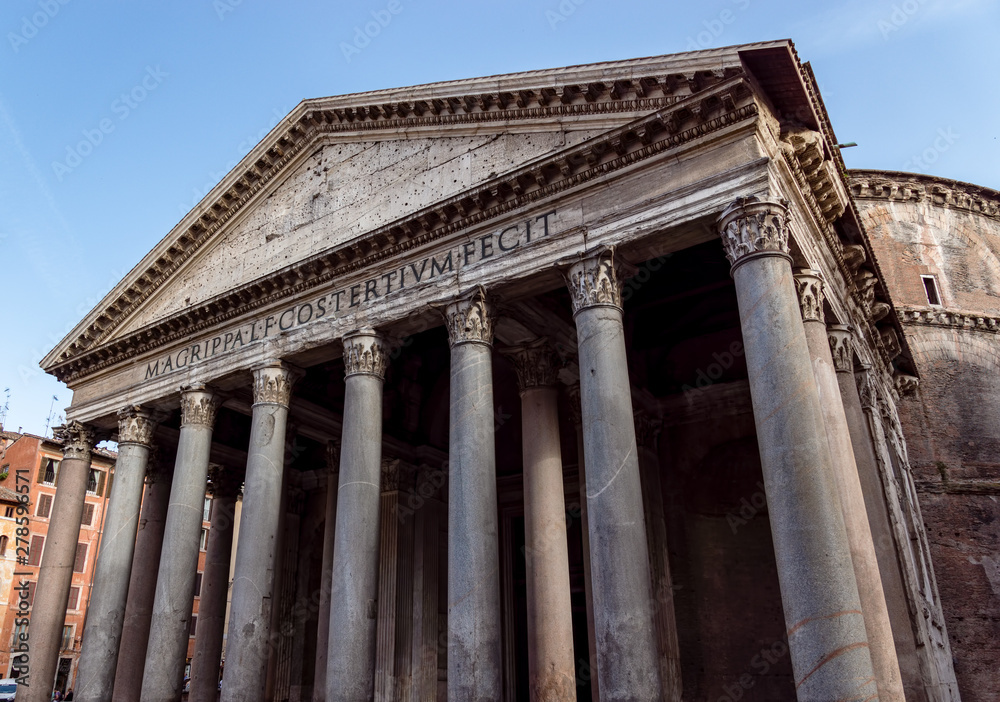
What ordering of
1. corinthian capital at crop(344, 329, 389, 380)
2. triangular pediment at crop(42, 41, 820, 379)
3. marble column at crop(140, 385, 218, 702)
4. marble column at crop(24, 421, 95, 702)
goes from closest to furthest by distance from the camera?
1. triangular pediment at crop(42, 41, 820, 379)
2. corinthian capital at crop(344, 329, 389, 380)
3. marble column at crop(140, 385, 218, 702)
4. marble column at crop(24, 421, 95, 702)

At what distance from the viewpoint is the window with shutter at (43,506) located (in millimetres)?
29375

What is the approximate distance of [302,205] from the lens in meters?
12.8

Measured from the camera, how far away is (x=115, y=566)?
494 inches

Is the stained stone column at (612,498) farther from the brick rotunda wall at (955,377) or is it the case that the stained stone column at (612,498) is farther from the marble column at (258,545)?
the brick rotunda wall at (955,377)

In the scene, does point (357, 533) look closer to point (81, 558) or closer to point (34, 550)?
point (34, 550)

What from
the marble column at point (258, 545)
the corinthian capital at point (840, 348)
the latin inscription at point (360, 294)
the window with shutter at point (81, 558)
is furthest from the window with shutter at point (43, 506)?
the corinthian capital at point (840, 348)

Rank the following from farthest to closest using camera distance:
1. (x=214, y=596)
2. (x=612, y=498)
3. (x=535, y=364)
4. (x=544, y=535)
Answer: (x=214, y=596)
(x=535, y=364)
(x=544, y=535)
(x=612, y=498)

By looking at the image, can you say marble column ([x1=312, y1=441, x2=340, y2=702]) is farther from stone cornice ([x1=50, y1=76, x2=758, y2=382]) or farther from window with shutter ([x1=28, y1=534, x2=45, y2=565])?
window with shutter ([x1=28, y1=534, x2=45, y2=565])

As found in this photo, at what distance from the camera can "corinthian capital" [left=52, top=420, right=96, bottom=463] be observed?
48.1 feet

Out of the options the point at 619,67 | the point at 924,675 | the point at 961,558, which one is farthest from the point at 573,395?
the point at 961,558

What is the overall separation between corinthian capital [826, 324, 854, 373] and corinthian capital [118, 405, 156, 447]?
11625 millimetres

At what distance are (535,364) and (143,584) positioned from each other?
28.9 feet

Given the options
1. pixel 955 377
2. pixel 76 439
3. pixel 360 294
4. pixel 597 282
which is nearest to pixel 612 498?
pixel 597 282

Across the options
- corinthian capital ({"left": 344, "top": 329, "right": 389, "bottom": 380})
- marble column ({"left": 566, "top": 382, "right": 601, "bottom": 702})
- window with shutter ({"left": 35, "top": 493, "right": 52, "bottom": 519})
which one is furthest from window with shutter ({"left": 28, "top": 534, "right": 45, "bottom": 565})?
marble column ({"left": 566, "top": 382, "right": 601, "bottom": 702})
